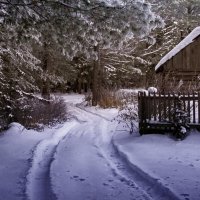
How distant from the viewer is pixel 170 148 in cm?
948

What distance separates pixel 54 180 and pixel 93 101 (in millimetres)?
18558

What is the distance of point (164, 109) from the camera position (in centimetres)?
1113

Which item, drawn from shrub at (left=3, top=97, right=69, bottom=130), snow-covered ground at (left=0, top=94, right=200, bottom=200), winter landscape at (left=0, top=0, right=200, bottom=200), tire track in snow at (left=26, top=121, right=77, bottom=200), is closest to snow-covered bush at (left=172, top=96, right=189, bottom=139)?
winter landscape at (left=0, top=0, right=200, bottom=200)

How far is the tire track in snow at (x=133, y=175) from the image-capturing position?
598cm

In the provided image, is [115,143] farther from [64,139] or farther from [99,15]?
[99,15]

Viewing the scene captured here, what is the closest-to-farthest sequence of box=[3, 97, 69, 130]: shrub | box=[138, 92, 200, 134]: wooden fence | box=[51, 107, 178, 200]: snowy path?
box=[51, 107, 178, 200]: snowy path < box=[138, 92, 200, 134]: wooden fence < box=[3, 97, 69, 130]: shrub

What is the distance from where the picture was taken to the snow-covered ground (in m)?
6.19

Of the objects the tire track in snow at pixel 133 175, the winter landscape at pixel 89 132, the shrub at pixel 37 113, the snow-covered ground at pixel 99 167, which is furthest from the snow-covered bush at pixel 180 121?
the shrub at pixel 37 113

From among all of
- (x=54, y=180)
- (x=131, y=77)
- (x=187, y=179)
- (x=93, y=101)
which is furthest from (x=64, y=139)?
(x=131, y=77)

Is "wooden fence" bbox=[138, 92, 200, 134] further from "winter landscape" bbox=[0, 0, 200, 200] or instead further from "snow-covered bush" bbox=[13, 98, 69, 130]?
"snow-covered bush" bbox=[13, 98, 69, 130]

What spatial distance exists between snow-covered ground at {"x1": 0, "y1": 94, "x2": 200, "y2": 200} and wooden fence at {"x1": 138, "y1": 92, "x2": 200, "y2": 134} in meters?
0.42

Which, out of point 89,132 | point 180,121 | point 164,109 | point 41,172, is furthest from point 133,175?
point 89,132

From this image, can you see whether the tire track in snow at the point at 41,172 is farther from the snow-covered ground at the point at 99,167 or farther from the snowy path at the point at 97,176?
the snowy path at the point at 97,176

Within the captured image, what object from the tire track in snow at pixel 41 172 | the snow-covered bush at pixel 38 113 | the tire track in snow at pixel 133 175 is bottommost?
the tire track in snow at pixel 41 172
